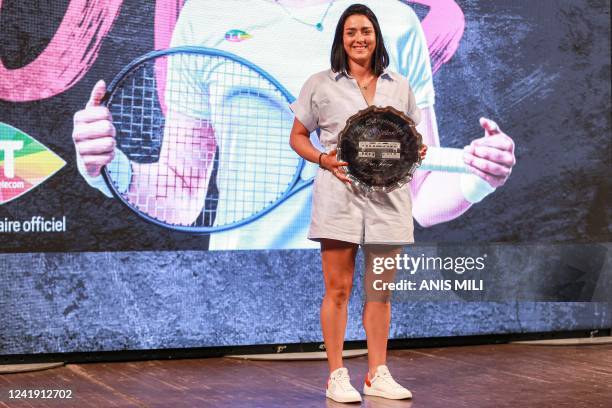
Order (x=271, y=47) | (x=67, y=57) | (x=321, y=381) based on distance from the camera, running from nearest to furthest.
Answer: (x=321, y=381) < (x=67, y=57) < (x=271, y=47)

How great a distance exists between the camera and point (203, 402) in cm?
336

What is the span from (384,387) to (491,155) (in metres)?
1.85

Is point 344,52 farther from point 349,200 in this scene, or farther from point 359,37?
point 349,200

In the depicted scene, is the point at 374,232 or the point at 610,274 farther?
the point at 610,274

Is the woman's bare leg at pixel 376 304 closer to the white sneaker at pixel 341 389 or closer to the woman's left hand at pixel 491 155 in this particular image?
the white sneaker at pixel 341 389

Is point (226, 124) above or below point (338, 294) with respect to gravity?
above

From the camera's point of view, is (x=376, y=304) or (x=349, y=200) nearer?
(x=349, y=200)

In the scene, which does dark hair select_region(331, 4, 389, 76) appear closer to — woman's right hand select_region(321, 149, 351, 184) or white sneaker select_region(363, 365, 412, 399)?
woman's right hand select_region(321, 149, 351, 184)

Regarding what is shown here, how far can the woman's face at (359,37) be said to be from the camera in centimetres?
321

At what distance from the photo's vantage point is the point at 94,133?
13.1ft

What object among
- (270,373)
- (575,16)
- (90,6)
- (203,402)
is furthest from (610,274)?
(90,6)

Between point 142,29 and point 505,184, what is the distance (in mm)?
2010

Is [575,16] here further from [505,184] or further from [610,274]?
[610,274]

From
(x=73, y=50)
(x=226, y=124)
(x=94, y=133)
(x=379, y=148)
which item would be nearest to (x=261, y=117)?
(x=226, y=124)
